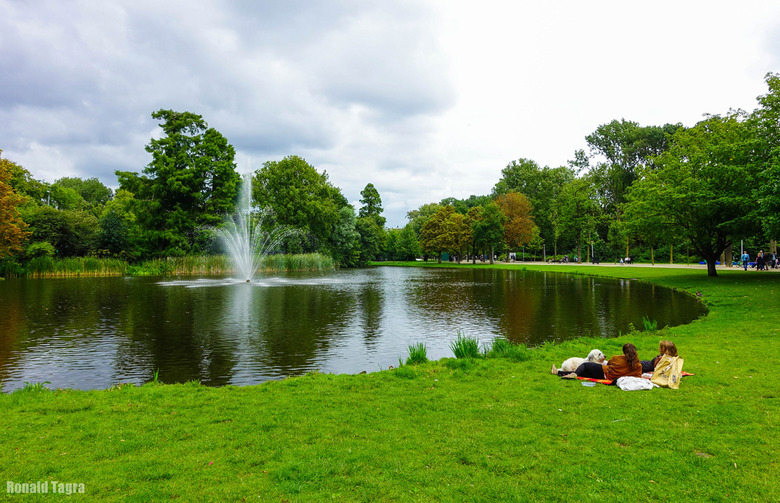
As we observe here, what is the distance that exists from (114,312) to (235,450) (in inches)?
703

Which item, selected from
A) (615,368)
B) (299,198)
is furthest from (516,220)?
(615,368)

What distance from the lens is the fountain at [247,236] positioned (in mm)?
46756

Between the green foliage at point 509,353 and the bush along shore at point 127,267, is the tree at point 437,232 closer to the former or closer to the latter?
the bush along shore at point 127,267

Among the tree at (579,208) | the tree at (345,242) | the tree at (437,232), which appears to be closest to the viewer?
the tree at (579,208)

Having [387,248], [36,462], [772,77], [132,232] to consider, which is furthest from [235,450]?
[387,248]

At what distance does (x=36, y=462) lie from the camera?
4.92m

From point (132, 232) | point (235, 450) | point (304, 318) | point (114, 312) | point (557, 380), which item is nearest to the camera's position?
point (235, 450)

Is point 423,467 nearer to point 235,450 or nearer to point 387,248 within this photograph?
point 235,450

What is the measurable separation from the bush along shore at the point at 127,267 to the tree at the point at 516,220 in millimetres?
40970

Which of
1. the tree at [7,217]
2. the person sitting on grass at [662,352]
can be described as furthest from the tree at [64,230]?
the person sitting on grass at [662,352]

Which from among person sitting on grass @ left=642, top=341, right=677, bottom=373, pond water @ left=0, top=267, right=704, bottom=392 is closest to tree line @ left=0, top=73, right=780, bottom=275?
pond water @ left=0, top=267, right=704, bottom=392

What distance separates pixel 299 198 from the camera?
68000 millimetres

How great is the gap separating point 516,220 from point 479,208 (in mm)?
6961

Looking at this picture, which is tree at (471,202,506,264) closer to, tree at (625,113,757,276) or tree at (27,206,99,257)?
tree at (625,113,757,276)
